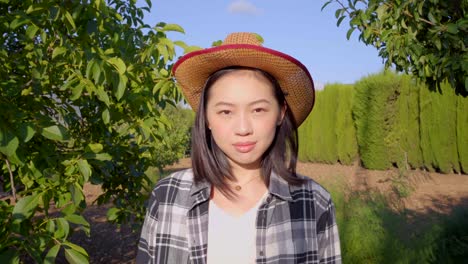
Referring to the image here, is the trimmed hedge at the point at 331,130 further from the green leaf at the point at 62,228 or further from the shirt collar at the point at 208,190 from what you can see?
the green leaf at the point at 62,228

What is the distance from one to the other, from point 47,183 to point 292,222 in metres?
0.86

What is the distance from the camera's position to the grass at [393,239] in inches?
143

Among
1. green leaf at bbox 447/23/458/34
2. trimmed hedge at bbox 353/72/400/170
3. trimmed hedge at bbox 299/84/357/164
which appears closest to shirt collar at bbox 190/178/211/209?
green leaf at bbox 447/23/458/34

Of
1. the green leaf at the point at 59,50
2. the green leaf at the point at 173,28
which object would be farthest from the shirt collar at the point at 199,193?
the green leaf at the point at 173,28

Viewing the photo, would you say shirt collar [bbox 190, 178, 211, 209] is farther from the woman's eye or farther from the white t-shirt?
the woman's eye

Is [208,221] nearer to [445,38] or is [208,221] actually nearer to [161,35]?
[161,35]

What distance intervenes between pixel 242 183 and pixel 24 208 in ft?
2.17

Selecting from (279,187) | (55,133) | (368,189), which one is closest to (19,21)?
(55,133)

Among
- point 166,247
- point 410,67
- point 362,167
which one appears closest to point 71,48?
point 166,247

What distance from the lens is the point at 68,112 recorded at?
2166 mm

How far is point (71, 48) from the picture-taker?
169 centimetres

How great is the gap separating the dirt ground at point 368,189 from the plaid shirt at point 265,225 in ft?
11.7

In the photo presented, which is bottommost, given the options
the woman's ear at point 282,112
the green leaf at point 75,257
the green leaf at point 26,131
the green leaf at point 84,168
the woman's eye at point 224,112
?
the green leaf at point 75,257

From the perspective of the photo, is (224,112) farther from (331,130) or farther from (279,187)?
(331,130)
